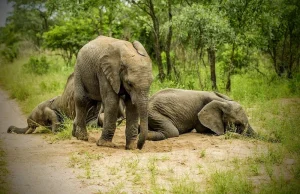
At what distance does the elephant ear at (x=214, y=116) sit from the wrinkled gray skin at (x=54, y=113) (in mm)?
2639

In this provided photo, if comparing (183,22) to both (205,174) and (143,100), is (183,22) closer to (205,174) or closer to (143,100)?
(143,100)

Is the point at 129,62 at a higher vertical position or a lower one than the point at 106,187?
higher

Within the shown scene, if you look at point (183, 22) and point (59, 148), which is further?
point (183, 22)

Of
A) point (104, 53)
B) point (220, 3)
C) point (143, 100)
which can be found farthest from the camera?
point (220, 3)

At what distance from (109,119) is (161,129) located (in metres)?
1.43

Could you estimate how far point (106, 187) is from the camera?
5.18m

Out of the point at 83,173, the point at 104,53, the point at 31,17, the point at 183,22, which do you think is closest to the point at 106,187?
the point at 83,173

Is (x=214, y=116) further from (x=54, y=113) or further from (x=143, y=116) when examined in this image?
(x=54, y=113)

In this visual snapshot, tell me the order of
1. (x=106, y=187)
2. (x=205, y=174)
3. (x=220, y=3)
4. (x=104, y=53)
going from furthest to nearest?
1. (x=220, y=3)
2. (x=104, y=53)
3. (x=205, y=174)
4. (x=106, y=187)

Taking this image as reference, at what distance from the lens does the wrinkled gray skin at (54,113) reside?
30.8ft

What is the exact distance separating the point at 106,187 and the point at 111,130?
2239mm

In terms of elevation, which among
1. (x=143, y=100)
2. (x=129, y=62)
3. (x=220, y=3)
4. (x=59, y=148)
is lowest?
(x=59, y=148)

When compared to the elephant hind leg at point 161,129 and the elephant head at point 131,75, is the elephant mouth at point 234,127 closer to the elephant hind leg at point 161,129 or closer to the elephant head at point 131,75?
the elephant hind leg at point 161,129

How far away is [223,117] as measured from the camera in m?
8.23
